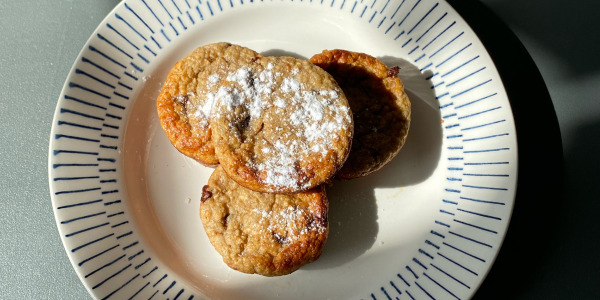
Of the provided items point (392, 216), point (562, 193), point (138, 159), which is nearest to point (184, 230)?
point (138, 159)

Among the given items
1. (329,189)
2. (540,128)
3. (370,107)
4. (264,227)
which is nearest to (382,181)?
(329,189)

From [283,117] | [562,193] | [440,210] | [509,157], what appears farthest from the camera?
[562,193]

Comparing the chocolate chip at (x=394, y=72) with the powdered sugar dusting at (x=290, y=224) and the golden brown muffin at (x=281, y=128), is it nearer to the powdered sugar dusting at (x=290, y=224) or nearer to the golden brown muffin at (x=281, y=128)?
the golden brown muffin at (x=281, y=128)

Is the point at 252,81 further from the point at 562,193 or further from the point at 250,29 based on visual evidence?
the point at 562,193

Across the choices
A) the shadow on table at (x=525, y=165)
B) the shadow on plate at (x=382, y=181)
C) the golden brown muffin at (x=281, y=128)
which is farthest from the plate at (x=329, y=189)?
the golden brown muffin at (x=281, y=128)

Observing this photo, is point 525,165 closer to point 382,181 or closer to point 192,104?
point 382,181

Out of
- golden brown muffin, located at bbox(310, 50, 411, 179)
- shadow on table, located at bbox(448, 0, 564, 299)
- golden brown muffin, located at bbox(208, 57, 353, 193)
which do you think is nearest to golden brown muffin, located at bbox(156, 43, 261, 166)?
golden brown muffin, located at bbox(208, 57, 353, 193)
